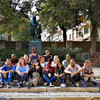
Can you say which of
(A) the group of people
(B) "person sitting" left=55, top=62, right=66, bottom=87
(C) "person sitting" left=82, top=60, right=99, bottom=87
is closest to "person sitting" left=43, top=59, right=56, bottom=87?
(A) the group of people

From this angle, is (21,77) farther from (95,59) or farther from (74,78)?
(95,59)

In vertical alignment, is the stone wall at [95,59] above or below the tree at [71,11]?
below

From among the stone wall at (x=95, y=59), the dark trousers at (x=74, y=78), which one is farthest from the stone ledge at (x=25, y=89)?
the stone wall at (x=95, y=59)

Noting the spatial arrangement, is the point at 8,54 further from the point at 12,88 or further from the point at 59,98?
the point at 59,98

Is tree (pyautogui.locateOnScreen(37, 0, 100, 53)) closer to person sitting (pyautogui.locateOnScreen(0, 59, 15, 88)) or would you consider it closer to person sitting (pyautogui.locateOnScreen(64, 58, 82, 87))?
person sitting (pyautogui.locateOnScreen(64, 58, 82, 87))

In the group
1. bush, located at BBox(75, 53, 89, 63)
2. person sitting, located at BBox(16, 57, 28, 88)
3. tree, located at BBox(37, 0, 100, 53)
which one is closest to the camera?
person sitting, located at BBox(16, 57, 28, 88)

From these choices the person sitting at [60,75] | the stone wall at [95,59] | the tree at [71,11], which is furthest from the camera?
the stone wall at [95,59]

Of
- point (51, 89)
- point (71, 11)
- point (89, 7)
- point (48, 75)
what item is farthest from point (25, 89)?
point (89, 7)

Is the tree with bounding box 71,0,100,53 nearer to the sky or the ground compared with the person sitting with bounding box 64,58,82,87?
nearer to the sky

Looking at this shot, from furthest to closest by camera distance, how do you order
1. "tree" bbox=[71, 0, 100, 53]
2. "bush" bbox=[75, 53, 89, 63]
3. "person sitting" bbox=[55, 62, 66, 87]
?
"bush" bbox=[75, 53, 89, 63], "tree" bbox=[71, 0, 100, 53], "person sitting" bbox=[55, 62, 66, 87]

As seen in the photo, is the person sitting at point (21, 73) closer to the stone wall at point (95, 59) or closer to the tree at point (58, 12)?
the tree at point (58, 12)

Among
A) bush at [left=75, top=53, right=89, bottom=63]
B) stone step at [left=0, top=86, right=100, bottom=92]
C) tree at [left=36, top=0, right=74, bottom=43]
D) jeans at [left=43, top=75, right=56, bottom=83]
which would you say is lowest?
stone step at [left=0, top=86, right=100, bottom=92]

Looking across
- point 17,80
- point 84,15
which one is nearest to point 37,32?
point 17,80

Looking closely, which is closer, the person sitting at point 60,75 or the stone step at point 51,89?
the stone step at point 51,89
